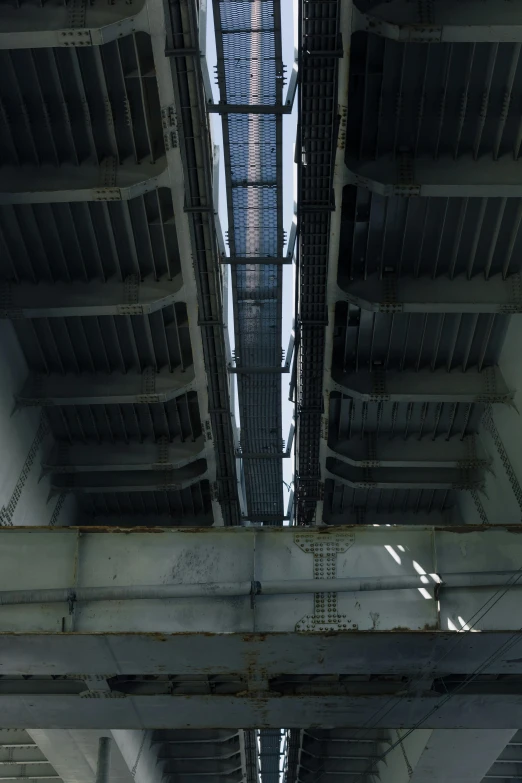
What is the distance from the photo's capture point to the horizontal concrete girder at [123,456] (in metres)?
19.8

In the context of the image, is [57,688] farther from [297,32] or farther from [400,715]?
[297,32]

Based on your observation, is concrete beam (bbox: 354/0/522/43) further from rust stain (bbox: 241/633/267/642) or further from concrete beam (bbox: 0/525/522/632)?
rust stain (bbox: 241/633/267/642)

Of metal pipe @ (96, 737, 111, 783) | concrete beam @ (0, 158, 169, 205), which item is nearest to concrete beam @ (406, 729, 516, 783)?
metal pipe @ (96, 737, 111, 783)

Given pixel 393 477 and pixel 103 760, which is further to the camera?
pixel 393 477

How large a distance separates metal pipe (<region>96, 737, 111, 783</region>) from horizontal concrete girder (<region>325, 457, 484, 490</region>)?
24.7 ft

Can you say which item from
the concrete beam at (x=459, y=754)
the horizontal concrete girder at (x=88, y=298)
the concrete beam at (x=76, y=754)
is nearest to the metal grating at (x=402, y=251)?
the horizontal concrete girder at (x=88, y=298)

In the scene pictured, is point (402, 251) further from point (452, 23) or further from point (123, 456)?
point (123, 456)

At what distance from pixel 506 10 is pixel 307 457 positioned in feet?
35.0

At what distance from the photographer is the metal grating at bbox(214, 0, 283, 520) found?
1292cm

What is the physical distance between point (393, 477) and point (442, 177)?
29.1ft

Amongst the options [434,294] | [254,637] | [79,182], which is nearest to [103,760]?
[254,637]

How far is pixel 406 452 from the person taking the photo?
20.1 m

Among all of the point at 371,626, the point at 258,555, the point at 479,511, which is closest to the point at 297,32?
the point at 258,555

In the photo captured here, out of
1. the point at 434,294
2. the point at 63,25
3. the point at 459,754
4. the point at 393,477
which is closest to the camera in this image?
the point at 63,25
